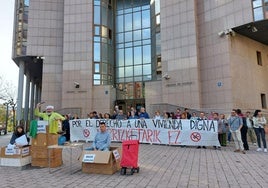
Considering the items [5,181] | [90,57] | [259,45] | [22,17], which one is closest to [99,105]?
[90,57]

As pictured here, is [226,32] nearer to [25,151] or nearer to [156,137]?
[156,137]

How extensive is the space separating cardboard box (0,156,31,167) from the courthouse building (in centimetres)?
1628

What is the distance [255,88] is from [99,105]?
16.0m

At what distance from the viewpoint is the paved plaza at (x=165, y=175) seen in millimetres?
6219

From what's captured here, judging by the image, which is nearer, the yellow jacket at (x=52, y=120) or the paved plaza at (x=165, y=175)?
the paved plaza at (x=165, y=175)

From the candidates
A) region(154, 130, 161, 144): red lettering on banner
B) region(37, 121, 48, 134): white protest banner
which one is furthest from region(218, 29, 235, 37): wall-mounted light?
region(37, 121, 48, 134): white protest banner

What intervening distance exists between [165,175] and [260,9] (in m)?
18.7

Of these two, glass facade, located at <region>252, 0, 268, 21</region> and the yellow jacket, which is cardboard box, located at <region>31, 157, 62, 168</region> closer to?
the yellow jacket

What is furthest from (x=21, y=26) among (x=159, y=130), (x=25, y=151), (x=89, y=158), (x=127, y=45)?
(x=89, y=158)

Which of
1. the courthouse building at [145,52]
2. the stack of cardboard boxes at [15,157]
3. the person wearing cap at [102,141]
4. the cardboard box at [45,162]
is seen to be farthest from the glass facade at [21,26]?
the person wearing cap at [102,141]

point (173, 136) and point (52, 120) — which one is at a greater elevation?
point (52, 120)

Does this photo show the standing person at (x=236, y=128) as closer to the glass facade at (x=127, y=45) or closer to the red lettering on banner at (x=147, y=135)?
the red lettering on banner at (x=147, y=135)

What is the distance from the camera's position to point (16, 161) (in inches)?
336

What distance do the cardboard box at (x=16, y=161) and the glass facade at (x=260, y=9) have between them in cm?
2007
